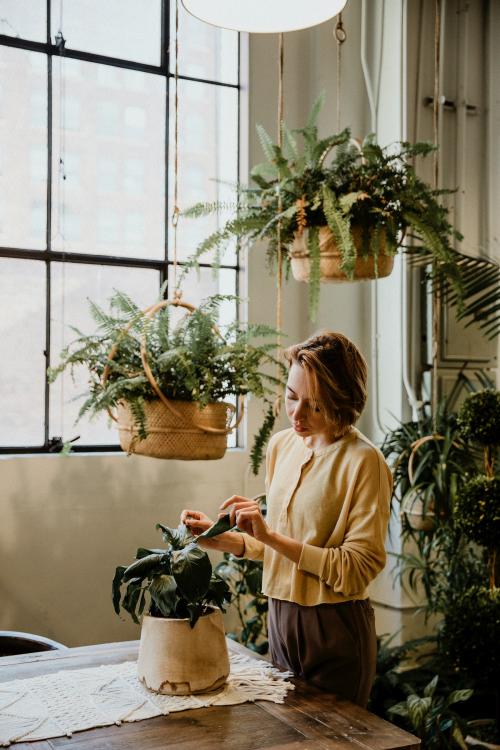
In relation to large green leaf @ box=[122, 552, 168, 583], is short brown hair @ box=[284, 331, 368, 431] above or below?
above

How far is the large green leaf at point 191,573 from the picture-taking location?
171 cm

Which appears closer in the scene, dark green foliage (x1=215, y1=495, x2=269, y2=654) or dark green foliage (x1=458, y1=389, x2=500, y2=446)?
dark green foliage (x1=458, y1=389, x2=500, y2=446)

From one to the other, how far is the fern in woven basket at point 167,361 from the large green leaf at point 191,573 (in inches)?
30.2

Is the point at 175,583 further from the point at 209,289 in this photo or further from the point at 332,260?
the point at 209,289

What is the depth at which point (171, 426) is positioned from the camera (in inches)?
99.3

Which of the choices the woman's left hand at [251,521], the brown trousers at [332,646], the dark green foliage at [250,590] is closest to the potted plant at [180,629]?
the woman's left hand at [251,521]

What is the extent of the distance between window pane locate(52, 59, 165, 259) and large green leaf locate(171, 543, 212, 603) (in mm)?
2232

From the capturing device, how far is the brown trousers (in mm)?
1972

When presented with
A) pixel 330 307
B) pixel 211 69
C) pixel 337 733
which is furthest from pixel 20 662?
pixel 211 69

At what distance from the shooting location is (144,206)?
12.8 ft

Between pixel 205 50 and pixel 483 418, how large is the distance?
7.59 ft

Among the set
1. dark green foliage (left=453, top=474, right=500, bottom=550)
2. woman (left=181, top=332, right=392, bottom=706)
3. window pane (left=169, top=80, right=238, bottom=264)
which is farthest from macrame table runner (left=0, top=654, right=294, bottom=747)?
window pane (left=169, top=80, right=238, bottom=264)

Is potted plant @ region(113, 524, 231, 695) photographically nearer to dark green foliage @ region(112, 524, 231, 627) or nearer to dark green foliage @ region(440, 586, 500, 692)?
dark green foliage @ region(112, 524, 231, 627)

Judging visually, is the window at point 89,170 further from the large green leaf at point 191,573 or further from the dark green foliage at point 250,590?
the large green leaf at point 191,573
